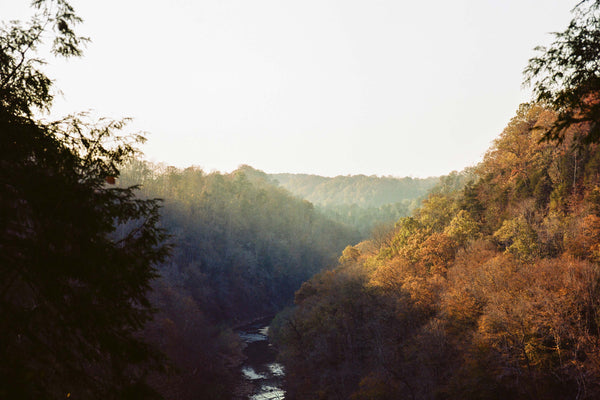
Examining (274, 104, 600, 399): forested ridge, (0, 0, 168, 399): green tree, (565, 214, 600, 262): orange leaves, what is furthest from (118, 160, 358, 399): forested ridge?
(565, 214, 600, 262): orange leaves

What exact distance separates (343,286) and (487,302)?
2082 centimetres

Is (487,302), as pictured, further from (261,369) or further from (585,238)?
(261,369)

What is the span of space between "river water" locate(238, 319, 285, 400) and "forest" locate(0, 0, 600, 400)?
4.73 feet

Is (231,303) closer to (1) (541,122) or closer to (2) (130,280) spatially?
(1) (541,122)

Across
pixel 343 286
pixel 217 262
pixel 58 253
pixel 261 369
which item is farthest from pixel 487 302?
pixel 217 262

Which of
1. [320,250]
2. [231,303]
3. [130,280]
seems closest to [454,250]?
[130,280]

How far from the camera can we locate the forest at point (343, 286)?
21.5 ft

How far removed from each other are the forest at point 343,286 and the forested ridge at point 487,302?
5.3 inches

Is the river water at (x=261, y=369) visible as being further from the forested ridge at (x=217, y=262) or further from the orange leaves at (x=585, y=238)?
the orange leaves at (x=585, y=238)

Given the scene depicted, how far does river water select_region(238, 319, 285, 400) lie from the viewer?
3822cm

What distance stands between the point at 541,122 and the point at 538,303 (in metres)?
18.2

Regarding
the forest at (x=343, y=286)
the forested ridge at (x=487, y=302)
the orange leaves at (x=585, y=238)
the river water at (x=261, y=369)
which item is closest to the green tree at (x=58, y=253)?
the forest at (x=343, y=286)

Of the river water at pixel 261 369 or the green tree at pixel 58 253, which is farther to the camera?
the river water at pixel 261 369

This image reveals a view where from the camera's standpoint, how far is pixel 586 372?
20891 millimetres
